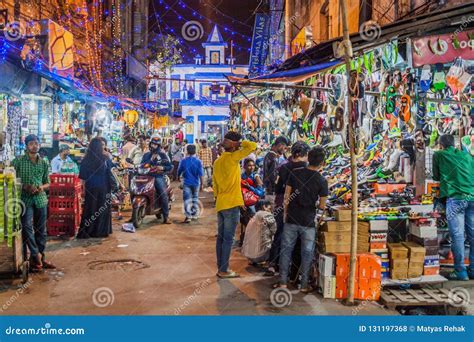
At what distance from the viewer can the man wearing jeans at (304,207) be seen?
6.44m

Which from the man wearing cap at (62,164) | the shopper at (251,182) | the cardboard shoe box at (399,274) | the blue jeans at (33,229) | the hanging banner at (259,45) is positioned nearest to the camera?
the cardboard shoe box at (399,274)

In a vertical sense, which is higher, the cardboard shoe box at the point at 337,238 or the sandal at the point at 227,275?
the cardboard shoe box at the point at 337,238

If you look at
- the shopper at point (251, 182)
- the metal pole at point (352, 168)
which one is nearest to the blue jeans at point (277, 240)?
the shopper at point (251, 182)

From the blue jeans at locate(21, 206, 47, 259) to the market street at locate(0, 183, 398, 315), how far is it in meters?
0.43

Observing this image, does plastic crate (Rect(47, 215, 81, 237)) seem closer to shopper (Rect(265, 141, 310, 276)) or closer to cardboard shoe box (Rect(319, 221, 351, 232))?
shopper (Rect(265, 141, 310, 276))

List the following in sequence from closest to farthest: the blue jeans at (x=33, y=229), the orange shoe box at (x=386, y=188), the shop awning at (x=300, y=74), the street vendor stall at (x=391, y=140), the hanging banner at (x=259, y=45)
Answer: the street vendor stall at (x=391, y=140)
the blue jeans at (x=33, y=229)
the orange shoe box at (x=386, y=188)
the shop awning at (x=300, y=74)
the hanging banner at (x=259, y=45)

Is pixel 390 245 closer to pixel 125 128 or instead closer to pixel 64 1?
pixel 64 1

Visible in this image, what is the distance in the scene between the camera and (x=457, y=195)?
293 inches

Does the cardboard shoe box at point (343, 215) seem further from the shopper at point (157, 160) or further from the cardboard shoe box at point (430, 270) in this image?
the shopper at point (157, 160)

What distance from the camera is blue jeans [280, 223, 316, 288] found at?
655cm

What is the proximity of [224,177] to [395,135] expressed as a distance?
12.0 feet

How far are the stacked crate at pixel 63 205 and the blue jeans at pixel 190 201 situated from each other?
2993 millimetres

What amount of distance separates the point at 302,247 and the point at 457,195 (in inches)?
105

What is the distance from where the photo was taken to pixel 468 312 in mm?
6027
